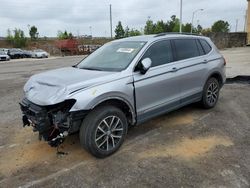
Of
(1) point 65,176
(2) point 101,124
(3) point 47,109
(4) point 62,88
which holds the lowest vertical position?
(1) point 65,176

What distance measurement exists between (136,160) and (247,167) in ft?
4.91

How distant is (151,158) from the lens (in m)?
4.12

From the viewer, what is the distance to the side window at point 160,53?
4.87 meters

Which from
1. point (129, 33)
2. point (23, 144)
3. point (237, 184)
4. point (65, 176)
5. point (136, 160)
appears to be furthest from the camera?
point (129, 33)

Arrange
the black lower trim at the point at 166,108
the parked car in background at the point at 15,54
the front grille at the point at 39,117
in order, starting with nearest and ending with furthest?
the front grille at the point at 39,117
the black lower trim at the point at 166,108
the parked car in background at the point at 15,54

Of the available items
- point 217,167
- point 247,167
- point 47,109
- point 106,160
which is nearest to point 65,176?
point 106,160

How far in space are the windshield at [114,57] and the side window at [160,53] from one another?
19 centimetres

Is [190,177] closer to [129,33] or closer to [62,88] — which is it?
[62,88]

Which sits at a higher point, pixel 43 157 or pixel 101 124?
pixel 101 124

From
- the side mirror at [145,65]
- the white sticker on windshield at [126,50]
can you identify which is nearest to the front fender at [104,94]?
the side mirror at [145,65]

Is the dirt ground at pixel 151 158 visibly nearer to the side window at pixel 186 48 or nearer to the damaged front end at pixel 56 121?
the damaged front end at pixel 56 121

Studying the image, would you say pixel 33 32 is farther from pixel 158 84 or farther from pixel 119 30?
pixel 158 84

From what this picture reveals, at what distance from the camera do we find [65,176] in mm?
3695

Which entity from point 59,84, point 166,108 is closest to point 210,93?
point 166,108
